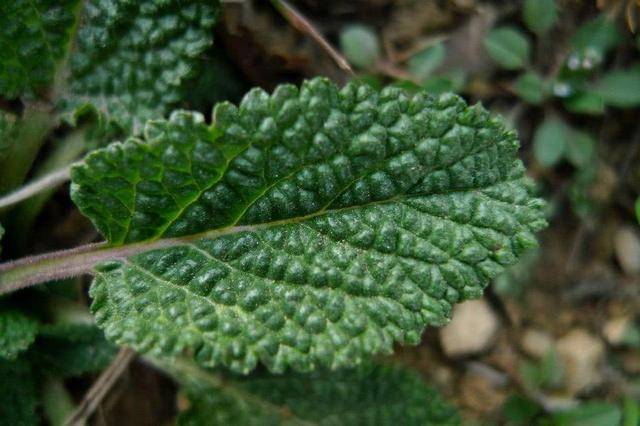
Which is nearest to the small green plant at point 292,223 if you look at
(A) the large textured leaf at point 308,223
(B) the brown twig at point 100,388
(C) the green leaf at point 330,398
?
(A) the large textured leaf at point 308,223

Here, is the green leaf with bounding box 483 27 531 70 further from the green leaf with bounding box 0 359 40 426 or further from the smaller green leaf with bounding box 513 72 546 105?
the green leaf with bounding box 0 359 40 426

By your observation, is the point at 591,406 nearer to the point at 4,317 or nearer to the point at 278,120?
the point at 278,120

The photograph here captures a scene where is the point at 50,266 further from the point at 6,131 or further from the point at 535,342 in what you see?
the point at 535,342

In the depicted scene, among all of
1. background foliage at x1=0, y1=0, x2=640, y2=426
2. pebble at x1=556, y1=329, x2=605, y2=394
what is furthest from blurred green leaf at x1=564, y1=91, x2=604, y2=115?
pebble at x1=556, y1=329, x2=605, y2=394

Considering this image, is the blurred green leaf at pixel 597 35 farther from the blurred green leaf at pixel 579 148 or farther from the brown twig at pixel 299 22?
the brown twig at pixel 299 22

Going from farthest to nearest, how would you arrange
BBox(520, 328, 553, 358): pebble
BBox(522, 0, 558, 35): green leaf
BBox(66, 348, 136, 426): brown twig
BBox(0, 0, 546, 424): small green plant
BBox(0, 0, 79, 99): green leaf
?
BBox(520, 328, 553, 358): pebble < BBox(522, 0, 558, 35): green leaf < BBox(66, 348, 136, 426): brown twig < BBox(0, 0, 79, 99): green leaf < BBox(0, 0, 546, 424): small green plant

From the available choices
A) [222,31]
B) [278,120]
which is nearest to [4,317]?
[278,120]

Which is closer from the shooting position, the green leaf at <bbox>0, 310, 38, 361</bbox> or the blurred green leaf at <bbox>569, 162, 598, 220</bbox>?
the green leaf at <bbox>0, 310, 38, 361</bbox>

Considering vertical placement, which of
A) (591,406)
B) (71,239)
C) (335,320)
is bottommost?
(591,406)

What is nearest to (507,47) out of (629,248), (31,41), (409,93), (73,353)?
(409,93)
